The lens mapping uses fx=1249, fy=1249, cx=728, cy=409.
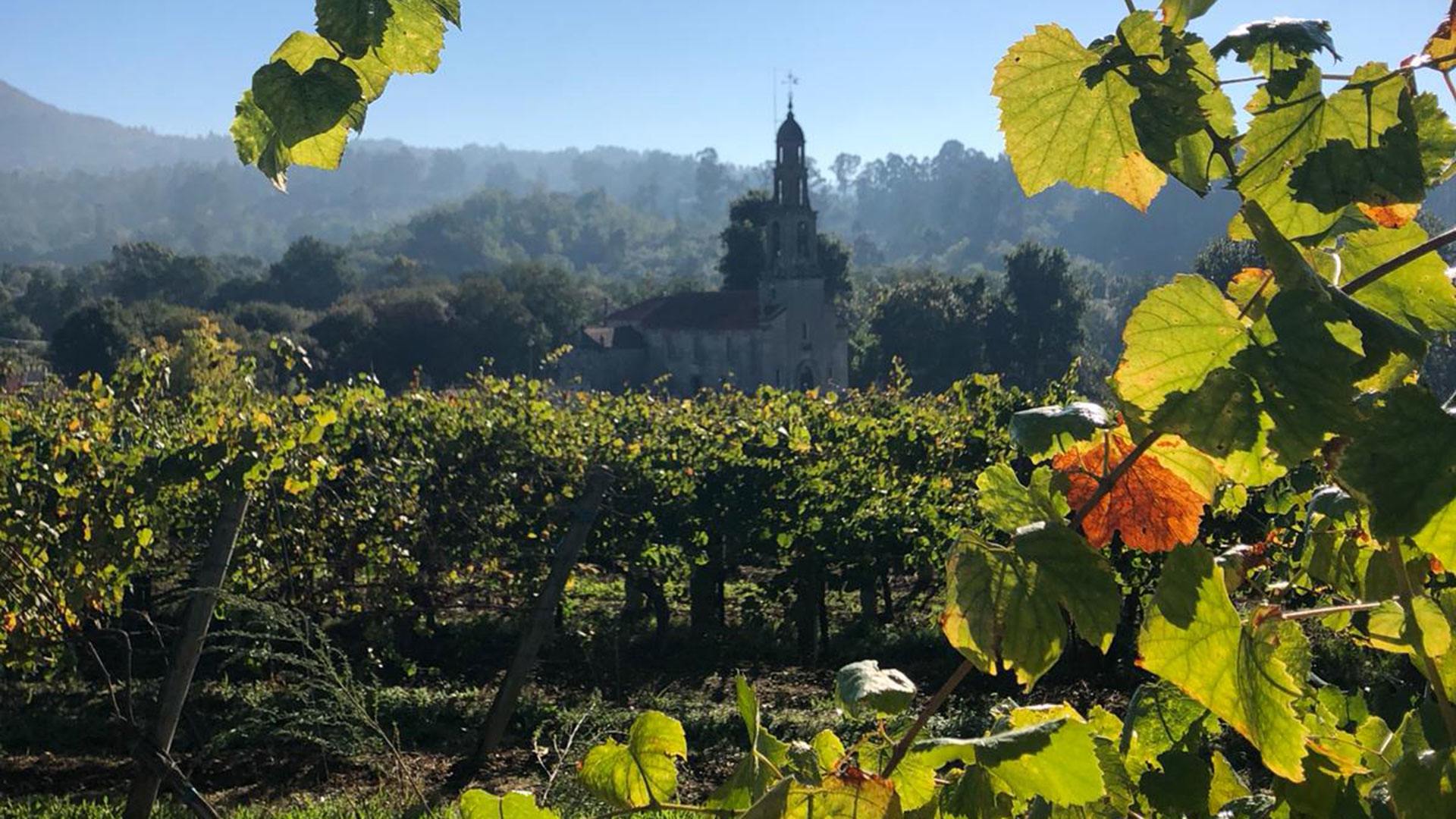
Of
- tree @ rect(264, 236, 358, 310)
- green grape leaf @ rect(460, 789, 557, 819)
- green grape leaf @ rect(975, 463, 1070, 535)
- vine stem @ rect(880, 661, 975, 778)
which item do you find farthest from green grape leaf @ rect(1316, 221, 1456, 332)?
tree @ rect(264, 236, 358, 310)

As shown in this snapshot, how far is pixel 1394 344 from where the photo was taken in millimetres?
676

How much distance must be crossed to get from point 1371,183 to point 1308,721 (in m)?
0.54

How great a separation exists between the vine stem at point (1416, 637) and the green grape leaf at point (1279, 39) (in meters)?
0.32

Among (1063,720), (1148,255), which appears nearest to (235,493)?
(1063,720)

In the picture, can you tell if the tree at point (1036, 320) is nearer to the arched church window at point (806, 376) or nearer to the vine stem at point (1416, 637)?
the arched church window at point (806, 376)

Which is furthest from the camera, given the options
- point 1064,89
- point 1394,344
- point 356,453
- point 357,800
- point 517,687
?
point 356,453

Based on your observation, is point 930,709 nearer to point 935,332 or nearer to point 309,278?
point 935,332

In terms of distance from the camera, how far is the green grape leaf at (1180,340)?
27.3 inches

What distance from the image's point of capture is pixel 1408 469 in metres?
0.67

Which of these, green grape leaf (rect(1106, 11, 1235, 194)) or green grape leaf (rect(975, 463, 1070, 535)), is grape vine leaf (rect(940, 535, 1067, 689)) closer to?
green grape leaf (rect(975, 463, 1070, 535))

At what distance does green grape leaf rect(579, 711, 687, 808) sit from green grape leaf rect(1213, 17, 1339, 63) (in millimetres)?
682

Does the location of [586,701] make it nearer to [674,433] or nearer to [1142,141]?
[674,433]

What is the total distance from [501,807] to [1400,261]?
0.75 m

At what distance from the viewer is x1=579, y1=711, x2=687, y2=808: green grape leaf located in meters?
1.08
